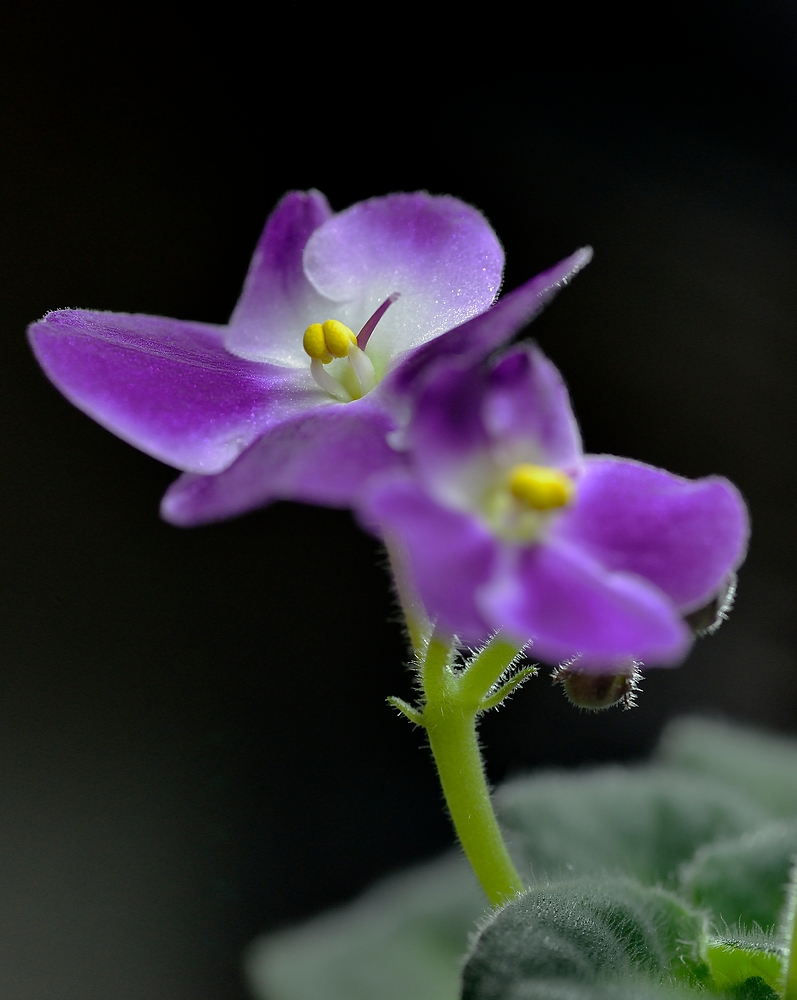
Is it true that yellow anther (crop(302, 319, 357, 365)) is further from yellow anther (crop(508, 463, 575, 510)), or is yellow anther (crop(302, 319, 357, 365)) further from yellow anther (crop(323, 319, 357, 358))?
yellow anther (crop(508, 463, 575, 510))

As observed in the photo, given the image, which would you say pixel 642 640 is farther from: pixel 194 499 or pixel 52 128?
pixel 52 128

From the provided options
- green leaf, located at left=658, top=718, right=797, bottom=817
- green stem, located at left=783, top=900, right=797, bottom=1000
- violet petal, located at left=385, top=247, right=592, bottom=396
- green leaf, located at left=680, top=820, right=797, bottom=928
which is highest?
violet petal, located at left=385, top=247, right=592, bottom=396

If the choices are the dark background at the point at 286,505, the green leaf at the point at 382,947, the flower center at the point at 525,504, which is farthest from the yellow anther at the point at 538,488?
the dark background at the point at 286,505

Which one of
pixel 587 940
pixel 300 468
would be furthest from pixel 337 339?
pixel 587 940

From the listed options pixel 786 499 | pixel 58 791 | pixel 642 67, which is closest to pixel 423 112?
pixel 642 67

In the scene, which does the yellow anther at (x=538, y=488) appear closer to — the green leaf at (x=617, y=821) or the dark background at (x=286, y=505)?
→ the green leaf at (x=617, y=821)

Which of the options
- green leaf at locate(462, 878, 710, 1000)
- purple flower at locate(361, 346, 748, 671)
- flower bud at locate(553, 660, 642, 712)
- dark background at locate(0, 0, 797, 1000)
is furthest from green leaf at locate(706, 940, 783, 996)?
dark background at locate(0, 0, 797, 1000)

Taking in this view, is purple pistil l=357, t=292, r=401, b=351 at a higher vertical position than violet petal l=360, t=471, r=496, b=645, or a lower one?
higher
